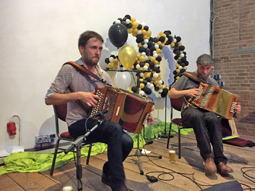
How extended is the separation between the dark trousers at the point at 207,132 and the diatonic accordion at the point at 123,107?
734 mm

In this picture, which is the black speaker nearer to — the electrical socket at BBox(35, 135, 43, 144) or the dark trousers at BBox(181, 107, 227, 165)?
the dark trousers at BBox(181, 107, 227, 165)

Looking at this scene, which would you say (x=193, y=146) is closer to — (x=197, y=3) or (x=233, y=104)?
(x=233, y=104)

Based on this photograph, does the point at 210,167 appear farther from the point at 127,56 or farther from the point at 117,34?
the point at 117,34

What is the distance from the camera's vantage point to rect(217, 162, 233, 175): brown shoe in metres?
2.19

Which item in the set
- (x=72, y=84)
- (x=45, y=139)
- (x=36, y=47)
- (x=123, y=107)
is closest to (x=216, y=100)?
(x=123, y=107)

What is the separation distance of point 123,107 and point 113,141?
0.29 meters

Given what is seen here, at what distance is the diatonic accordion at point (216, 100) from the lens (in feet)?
8.00

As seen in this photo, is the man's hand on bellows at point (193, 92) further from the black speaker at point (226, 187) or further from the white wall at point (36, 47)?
the black speaker at point (226, 187)

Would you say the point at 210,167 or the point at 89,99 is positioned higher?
the point at 89,99

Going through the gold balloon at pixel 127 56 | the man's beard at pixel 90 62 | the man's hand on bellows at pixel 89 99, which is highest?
the gold balloon at pixel 127 56

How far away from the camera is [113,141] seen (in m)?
1.67

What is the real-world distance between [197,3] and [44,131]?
4016 millimetres

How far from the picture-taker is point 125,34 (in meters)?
2.86

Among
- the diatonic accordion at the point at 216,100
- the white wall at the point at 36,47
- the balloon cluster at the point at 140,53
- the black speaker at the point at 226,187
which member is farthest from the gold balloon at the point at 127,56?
the black speaker at the point at 226,187
